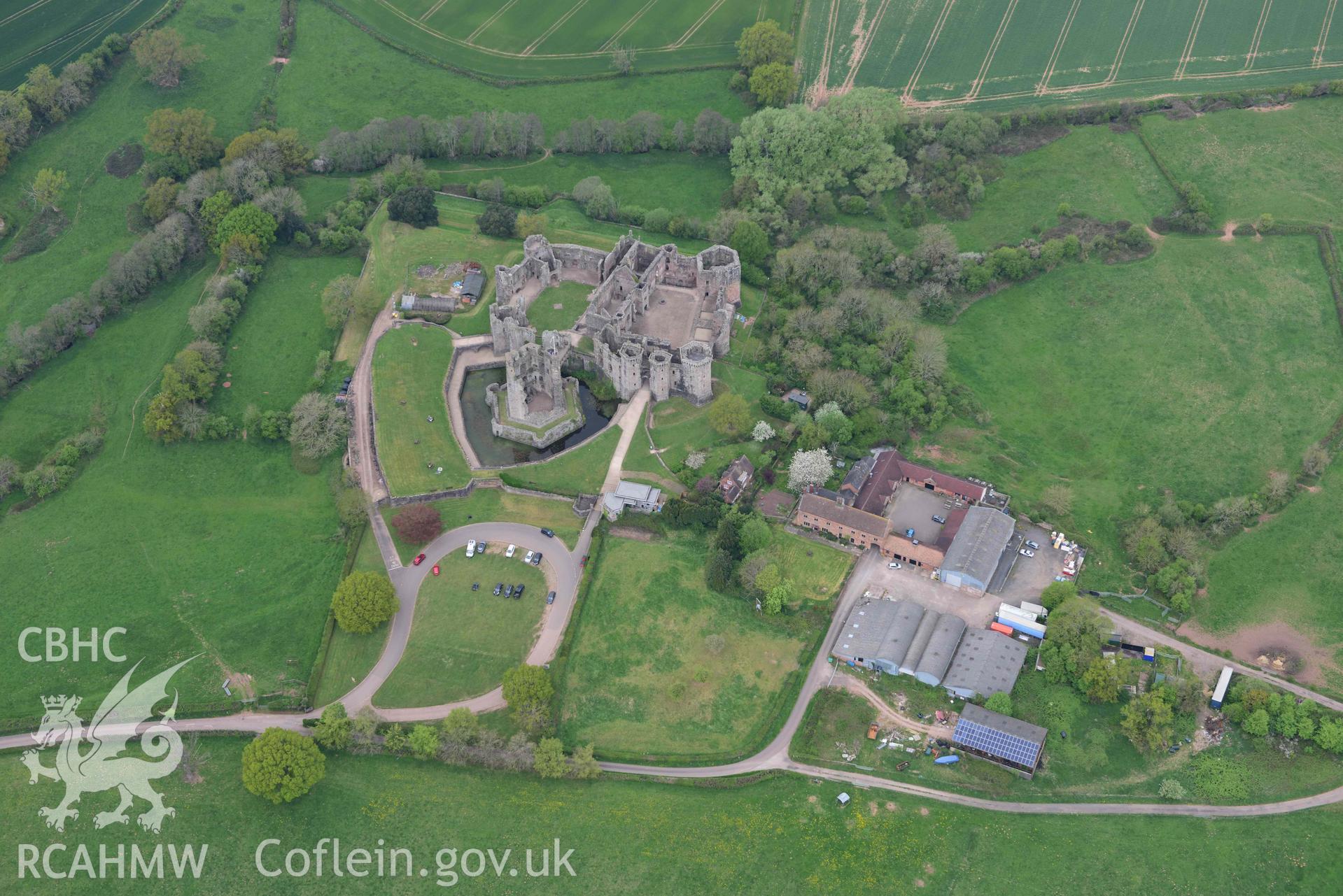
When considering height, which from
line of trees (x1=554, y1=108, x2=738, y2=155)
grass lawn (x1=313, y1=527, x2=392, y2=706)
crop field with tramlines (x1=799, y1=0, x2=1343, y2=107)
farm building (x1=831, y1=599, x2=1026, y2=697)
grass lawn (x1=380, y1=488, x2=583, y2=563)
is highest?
crop field with tramlines (x1=799, y1=0, x2=1343, y2=107)

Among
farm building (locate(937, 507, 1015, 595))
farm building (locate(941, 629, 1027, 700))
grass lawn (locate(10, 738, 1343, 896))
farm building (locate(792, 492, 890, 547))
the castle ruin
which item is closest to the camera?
grass lawn (locate(10, 738, 1343, 896))

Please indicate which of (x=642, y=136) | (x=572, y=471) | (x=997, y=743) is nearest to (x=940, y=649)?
(x=997, y=743)

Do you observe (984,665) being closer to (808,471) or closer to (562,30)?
(808,471)

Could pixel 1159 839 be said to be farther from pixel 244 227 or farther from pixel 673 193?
pixel 244 227

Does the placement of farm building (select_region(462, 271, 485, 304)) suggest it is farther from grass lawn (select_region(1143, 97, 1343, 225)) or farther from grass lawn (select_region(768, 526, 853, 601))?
grass lawn (select_region(1143, 97, 1343, 225))

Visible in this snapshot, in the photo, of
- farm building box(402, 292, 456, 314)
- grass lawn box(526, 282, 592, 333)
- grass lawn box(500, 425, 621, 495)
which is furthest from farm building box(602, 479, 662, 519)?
farm building box(402, 292, 456, 314)

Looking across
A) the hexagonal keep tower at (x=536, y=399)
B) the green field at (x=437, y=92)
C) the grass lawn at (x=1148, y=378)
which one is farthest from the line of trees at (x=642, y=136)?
the grass lawn at (x=1148, y=378)

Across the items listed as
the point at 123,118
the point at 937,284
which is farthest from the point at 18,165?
the point at 937,284
